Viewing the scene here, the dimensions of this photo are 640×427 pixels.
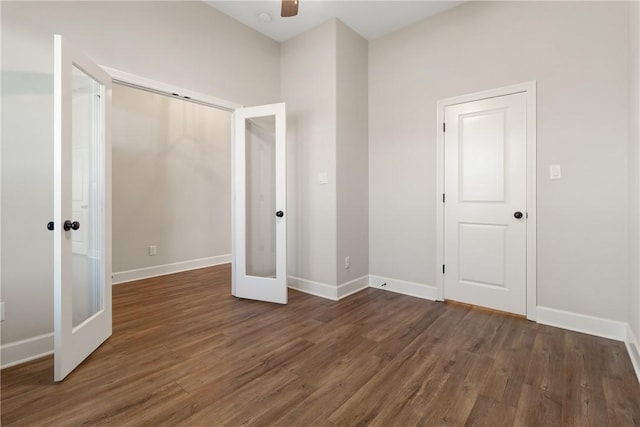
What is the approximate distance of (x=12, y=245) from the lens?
200 cm

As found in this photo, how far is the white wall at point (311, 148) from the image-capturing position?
11.1 feet

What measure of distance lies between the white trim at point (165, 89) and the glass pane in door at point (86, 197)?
0.27m

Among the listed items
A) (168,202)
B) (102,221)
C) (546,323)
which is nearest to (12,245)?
(102,221)

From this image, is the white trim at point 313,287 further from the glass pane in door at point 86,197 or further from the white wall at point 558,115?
the glass pane in door at point 86,197

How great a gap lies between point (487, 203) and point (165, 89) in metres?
3.37

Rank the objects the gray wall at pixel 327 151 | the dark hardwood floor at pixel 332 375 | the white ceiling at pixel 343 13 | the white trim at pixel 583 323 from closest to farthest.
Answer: the dark hardwood floor at pixel 332 375
the white trim at pixel 583 323
the white ceiling at pixel 343 13
the gray wall at pixel 327 151

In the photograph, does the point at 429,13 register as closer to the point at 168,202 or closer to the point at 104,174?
the point at 104,174

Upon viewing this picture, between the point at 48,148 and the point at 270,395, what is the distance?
7.64 feet

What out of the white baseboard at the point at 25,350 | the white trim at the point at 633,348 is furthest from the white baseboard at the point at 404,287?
the white baseboard at the point at 25,350

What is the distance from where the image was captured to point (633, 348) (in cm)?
206

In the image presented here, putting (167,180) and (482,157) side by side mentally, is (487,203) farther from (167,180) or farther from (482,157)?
(167,180)

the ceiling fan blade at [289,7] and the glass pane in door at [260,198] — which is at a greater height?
the ceiling fan blade at [289,7]

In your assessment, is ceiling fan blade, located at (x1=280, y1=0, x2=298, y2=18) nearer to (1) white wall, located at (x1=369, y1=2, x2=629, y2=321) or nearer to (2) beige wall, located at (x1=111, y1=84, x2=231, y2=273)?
(1) white wall, located at (x1=369, y1=2, x2=629, y2=321)

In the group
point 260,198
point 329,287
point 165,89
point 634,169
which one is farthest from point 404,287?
point 165,89
